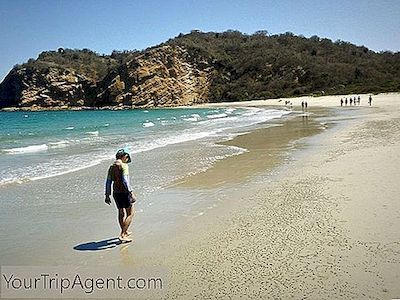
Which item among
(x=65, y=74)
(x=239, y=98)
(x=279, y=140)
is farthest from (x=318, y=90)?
(x=279, y=140)

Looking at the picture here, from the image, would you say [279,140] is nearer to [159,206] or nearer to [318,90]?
[159,206]

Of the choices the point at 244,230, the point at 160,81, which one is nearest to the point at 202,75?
the point at 160,81

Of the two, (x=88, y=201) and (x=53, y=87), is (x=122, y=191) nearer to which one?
(x=88, y=201)

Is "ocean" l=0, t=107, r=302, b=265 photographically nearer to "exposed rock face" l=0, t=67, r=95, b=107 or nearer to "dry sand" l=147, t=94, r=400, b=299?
"dry sand" l=147, t=94, r=400, b=299

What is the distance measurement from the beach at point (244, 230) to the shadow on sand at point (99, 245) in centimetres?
5

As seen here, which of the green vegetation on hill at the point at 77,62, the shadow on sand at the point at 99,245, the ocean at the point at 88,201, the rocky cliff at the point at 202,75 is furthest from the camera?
the green vegetation on hill at the point at 77,62

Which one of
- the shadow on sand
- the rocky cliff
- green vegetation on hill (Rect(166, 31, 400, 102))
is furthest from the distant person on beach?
the rocky cliff

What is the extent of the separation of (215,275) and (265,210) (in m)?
3.07

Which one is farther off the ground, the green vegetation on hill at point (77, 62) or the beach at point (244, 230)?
the green vegetation on hill at point (77, 62)

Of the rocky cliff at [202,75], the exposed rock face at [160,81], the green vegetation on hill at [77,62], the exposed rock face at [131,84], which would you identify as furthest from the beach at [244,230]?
the green vegetation on hill at [77,62]

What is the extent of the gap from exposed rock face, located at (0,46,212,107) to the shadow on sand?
101 metres

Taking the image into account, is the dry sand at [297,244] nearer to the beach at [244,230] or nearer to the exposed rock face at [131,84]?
the beach at [244,230]

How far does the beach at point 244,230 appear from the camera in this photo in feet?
15.6

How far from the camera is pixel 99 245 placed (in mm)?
6367
